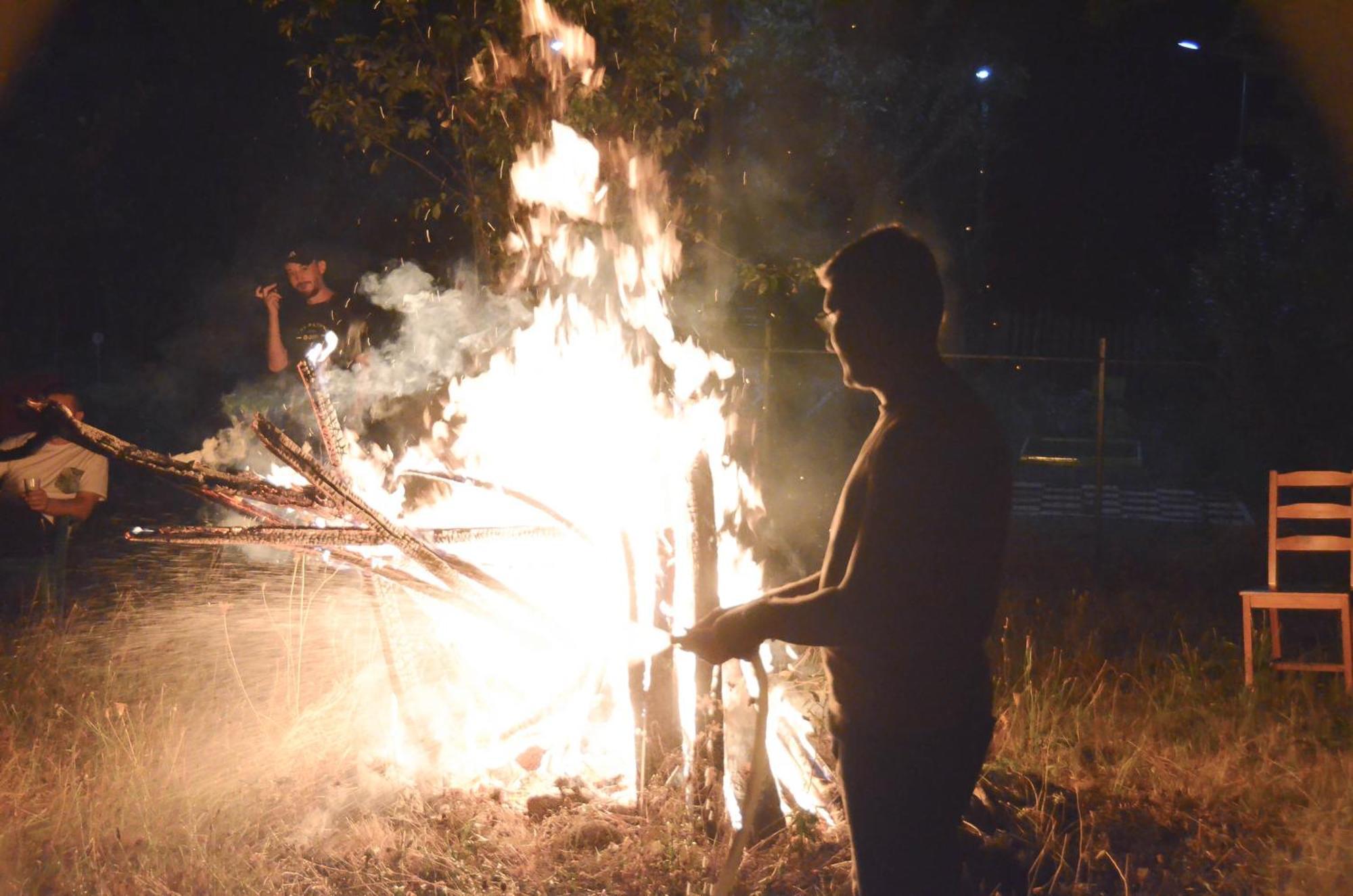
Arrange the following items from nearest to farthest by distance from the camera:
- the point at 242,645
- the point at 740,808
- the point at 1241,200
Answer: the point at 740,808 < the point at 242,645 < the point at 1241,200

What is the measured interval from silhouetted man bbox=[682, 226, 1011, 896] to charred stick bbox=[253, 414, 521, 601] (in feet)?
5.19

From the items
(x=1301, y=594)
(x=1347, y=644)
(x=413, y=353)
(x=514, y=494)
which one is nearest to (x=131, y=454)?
(x=514, y=494)

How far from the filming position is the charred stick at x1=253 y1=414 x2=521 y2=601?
14.1 ft

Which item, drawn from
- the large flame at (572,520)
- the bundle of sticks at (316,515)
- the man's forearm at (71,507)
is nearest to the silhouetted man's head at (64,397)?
the man's forearm at (71,507)

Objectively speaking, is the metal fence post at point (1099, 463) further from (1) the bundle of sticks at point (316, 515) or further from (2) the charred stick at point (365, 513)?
(2) the charred stick at point (365, 513)

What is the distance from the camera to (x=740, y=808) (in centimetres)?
457

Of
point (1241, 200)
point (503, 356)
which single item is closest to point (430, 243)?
point (503, 356)

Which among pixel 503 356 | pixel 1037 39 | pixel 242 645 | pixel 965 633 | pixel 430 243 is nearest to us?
pixel 965 633

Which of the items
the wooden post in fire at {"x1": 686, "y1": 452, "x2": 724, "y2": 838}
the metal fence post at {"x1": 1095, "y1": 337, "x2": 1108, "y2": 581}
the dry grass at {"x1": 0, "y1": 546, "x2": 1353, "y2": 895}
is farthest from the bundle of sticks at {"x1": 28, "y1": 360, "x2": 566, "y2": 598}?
the metal fence post at {"x1": 1095, "y1": 337, "x2": 1108, "y2": 581}

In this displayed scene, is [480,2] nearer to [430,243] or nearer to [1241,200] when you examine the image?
[430,243]

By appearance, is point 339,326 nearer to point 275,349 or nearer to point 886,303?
point 275,349

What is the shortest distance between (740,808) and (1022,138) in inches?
999

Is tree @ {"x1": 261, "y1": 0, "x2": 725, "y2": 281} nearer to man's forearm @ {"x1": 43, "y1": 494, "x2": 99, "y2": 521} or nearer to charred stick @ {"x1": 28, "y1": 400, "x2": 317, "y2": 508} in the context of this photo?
man's forearm @ {"x1": 43, "y1": 494, "x2": 99, "y2": 521}

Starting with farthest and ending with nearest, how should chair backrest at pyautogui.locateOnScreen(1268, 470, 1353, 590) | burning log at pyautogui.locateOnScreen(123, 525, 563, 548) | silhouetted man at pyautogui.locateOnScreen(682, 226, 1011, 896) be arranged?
chair backrest at pyautogui.locateOnScreen(1268, 470, 1353, 590)
burning log at pyautogui.locateOnScreen(123, 525, 563, 548)
silhouetted man at pyautogui.locateOnScreen(682, 226, 1011, 896)
